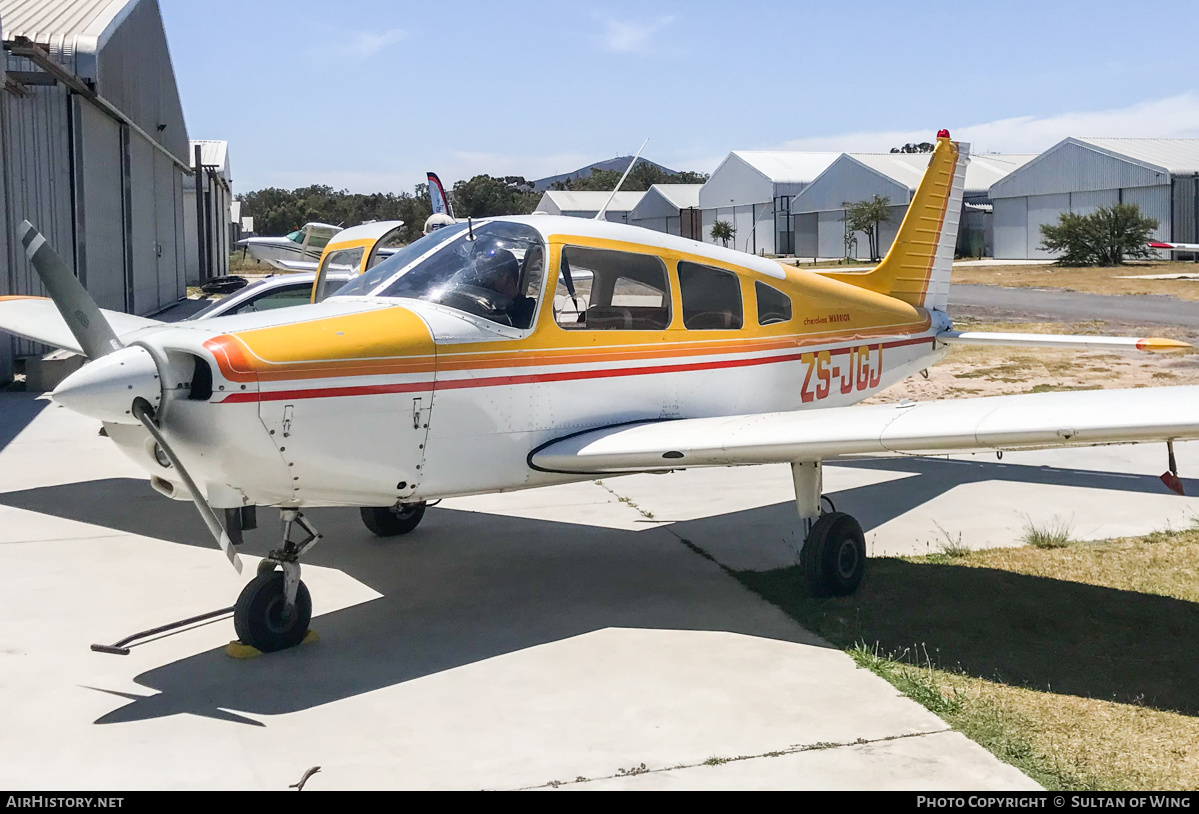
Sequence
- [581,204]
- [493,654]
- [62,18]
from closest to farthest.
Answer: [493,654], [62,18], [581,204]

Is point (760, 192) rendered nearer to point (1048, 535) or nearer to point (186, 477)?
point (1048, 535)

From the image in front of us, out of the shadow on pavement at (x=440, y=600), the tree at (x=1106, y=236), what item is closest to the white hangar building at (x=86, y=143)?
the shadow on pavement at (x=440, y=600)

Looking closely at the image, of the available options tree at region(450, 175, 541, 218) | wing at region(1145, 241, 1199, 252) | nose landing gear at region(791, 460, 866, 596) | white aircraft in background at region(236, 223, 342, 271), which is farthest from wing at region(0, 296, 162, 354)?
tree at region(450, 175, 541, 218)

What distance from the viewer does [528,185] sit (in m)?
120

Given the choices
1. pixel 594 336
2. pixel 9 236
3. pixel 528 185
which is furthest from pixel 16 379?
pixel 528 185

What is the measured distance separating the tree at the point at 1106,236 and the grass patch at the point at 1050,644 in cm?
4875

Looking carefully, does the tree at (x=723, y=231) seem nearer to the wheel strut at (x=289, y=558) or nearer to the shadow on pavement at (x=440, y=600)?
the shadow on pavement at (x=440, y=600)

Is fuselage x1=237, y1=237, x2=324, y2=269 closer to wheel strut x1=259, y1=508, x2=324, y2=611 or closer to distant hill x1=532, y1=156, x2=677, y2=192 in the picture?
wheel strut x1=259, y1=508, x2=324, y2=611

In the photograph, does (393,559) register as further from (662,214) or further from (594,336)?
(662,214)

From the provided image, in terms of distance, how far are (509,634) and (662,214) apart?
297 feet

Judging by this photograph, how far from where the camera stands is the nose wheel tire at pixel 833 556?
6695 mm

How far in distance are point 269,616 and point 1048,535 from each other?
544 cm

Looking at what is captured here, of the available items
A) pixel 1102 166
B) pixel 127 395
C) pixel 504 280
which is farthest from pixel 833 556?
pixel 1102 166

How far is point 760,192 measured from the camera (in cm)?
8206
